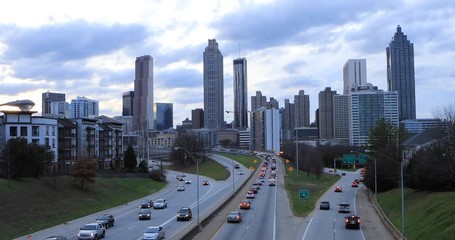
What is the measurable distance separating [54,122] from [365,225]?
68432mm

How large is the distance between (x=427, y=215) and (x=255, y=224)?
1466cm

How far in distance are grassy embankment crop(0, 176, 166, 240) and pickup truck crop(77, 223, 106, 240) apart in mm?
7055

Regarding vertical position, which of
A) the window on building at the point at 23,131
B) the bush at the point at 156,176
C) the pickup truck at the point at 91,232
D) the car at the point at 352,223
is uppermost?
the window on building at the point at 23,131

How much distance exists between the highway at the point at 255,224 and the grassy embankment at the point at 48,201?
54.6 ft

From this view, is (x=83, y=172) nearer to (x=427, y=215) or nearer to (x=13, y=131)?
(x=13, y=131)

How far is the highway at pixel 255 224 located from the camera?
40312 millimetres

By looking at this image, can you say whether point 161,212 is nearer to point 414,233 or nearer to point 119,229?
point 119,229

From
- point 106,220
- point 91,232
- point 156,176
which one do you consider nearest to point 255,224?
point 106,220

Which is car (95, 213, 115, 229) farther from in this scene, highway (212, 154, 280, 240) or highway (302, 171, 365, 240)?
highway (302, 171, 365, 240)

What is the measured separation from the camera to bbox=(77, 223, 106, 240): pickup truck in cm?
3746

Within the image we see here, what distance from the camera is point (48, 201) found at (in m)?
57.0

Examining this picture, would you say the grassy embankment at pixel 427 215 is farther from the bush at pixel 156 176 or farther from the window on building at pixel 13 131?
the window on building at pixel 13 131

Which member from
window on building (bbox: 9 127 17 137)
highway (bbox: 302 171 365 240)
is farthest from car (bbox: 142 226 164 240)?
window on building (bbox: 9 127 17 137)

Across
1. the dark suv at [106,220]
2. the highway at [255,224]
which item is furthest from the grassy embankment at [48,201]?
the highway at [255,224]
